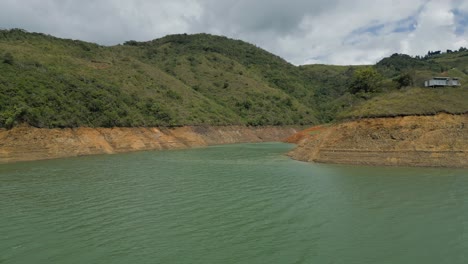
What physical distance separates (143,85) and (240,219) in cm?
6772

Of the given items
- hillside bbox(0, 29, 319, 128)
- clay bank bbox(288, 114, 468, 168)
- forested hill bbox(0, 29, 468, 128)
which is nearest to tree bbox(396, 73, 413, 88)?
forested hill bbox(0, 29, 468, 128)

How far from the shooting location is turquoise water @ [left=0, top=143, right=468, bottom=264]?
10625 mm

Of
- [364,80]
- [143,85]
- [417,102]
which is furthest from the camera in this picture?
[143,85]

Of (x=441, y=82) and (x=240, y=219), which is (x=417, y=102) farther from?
(x=240, y=219)

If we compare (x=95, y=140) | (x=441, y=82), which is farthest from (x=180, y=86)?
(x=441, y=82)

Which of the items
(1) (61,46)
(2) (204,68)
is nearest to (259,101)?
(2) (204,68)

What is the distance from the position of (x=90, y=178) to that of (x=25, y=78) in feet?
109

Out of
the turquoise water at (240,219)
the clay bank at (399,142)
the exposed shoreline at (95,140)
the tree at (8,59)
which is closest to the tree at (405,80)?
the clay bank at (399,142)

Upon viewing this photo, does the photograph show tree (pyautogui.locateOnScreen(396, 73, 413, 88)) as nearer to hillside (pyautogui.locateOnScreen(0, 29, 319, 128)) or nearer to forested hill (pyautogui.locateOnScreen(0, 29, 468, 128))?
forested hill (pyautogui.locateOnScreen(0, 29, 468, 128))

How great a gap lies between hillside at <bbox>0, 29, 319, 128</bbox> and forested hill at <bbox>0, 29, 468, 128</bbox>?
7.3 inches

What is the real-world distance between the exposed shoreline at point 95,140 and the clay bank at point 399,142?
2837cm

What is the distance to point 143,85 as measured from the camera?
A: 7806cm

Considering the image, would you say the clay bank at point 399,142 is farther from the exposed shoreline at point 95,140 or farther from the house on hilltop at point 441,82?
the exposed shoreline at point 95,140

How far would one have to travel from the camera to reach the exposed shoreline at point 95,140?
4106cm
